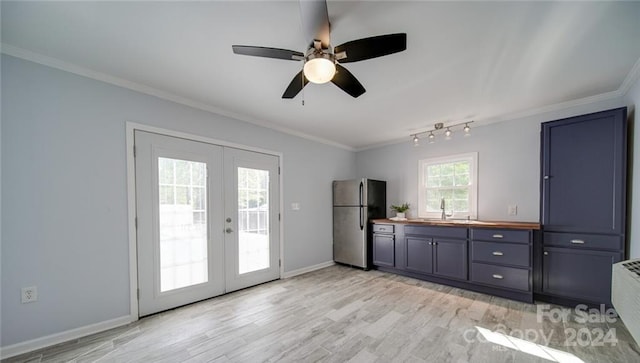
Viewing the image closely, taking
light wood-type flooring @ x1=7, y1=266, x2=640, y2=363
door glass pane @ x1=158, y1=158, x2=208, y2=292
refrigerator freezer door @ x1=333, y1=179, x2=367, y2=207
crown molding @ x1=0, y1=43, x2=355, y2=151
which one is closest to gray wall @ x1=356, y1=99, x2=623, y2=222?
refrigerator freezer door @ x1=333, y1=179, x2=367, y2=207

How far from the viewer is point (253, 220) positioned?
3.58 metres

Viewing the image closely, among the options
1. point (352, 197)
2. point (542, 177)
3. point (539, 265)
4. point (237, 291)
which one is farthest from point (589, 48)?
point (237, 291)

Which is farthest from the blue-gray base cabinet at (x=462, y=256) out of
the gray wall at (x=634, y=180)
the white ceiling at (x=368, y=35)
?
the white ceiling at (x=368, y=35)

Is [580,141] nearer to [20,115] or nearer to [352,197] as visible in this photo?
[352,197]

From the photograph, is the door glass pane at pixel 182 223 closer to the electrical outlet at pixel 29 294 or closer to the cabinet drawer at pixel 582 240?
the electrical outlet at pixel 29 294

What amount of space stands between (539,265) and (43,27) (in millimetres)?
5160

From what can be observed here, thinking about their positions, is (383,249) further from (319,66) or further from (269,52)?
(269,52)

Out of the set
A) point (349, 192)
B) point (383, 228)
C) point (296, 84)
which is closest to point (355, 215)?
point (349, 192)

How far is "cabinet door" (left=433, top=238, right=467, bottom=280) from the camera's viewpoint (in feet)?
11.1

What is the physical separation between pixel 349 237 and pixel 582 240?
9.88 feet

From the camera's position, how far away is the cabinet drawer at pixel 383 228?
417 centimetres

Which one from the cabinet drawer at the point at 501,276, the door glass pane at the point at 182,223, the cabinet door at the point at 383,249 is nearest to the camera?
the door glass pane at the point at 182,223

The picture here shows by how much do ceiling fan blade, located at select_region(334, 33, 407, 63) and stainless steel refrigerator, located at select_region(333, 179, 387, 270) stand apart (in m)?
2.94

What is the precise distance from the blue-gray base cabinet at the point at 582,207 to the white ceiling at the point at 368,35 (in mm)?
485
